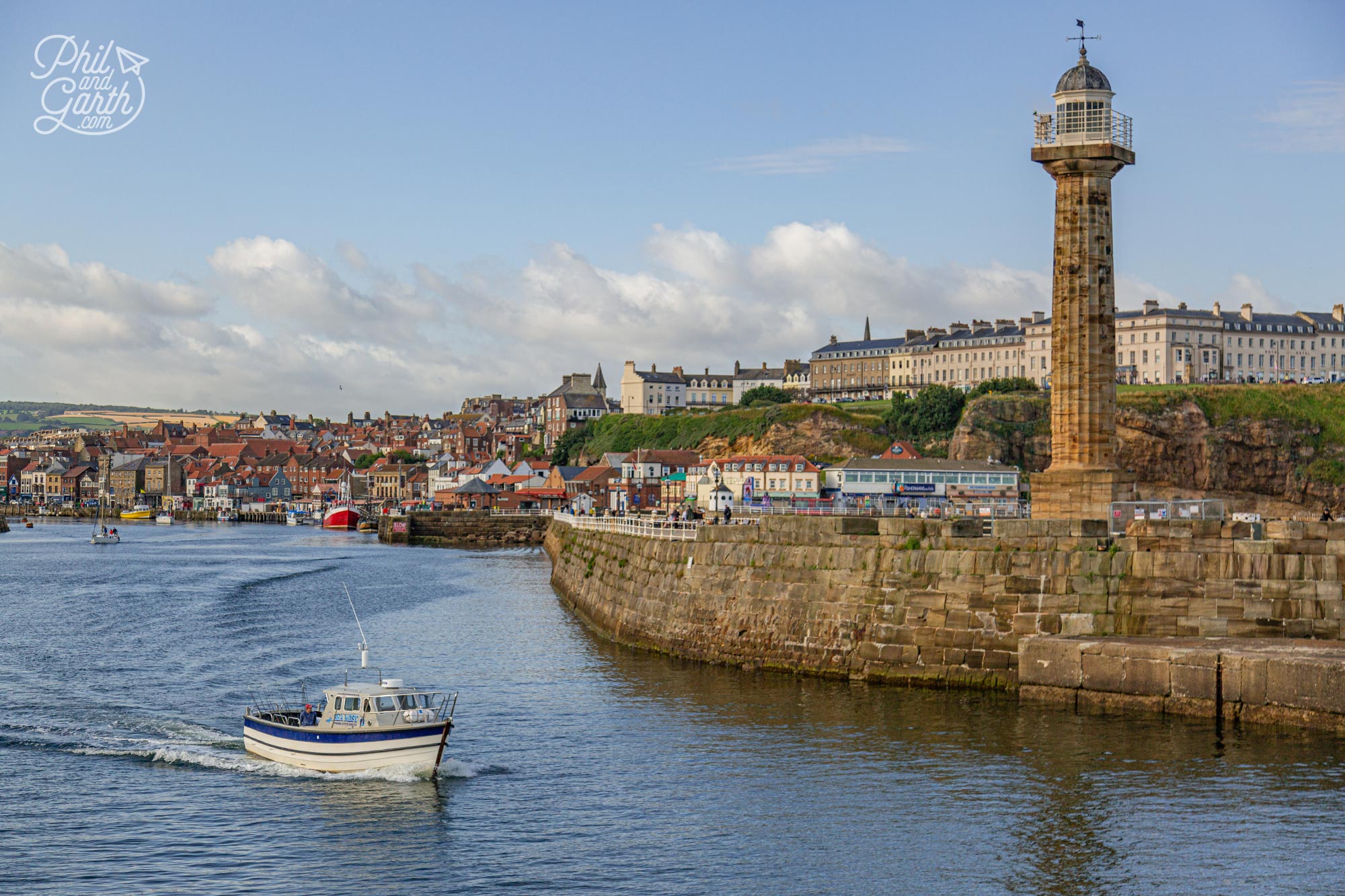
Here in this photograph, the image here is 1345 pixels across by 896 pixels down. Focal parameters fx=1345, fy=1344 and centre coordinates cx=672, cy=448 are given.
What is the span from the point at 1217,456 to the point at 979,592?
331ft

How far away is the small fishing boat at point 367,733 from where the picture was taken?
25891mm

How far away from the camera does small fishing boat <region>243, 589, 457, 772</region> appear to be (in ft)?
84.9

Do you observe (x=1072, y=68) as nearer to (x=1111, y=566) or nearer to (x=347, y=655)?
(x=1111, y=566)

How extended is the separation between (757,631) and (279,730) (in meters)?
13.9

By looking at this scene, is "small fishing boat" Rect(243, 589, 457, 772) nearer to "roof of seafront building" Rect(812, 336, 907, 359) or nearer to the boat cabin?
the boat cabin

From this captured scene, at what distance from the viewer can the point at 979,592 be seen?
32.0 metres

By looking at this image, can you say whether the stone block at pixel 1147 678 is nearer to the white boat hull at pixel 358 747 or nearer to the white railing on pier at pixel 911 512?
the white railing on pier at pixel 911 512

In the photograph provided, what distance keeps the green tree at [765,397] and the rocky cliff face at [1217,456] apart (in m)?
50.0

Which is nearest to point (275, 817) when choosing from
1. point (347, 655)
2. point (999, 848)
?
point (999, 848)

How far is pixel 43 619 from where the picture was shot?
2068 inches

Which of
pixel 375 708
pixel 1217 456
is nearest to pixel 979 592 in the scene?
pixel 375 708

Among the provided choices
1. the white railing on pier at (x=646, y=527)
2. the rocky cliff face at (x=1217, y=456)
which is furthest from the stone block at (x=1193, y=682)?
the rocky cliff face at (x=1217, y=456)

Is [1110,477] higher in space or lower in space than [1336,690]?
higher

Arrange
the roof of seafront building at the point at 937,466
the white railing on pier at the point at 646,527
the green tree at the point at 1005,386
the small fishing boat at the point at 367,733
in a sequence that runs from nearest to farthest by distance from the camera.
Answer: the small fishing boat at the point at 367,733
the white railing on pier at the point at 646,527
the roof of seafront building at the point at 937,466
the green tree at the point at 1005,386
